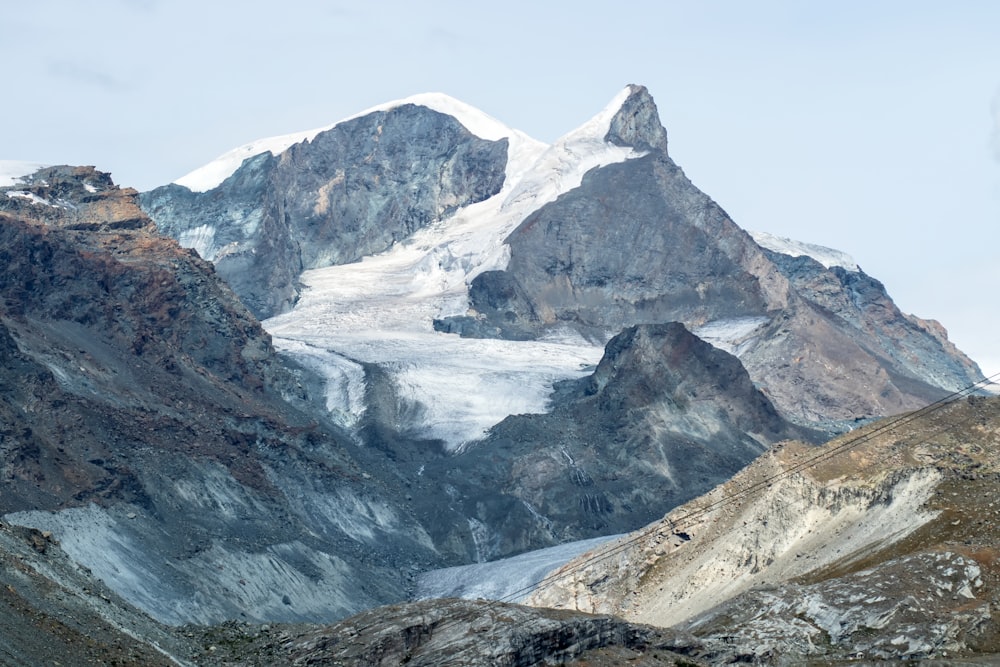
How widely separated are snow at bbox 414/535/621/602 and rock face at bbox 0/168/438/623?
3.23 m

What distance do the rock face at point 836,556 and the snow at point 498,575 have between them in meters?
30.7

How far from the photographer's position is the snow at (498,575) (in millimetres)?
150125

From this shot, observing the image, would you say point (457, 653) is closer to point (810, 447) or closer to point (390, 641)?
point (390, 641)

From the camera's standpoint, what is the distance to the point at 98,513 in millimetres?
142250

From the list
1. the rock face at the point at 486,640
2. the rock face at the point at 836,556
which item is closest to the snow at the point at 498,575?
the rock face at the point at 836,556

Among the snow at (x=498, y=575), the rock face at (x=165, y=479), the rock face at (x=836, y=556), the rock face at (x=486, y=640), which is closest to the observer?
the rock face at (x=486, y=640)

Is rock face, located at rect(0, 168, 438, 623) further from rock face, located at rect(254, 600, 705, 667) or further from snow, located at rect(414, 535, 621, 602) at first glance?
rock face, located at rect(254, 600, 705, 667)

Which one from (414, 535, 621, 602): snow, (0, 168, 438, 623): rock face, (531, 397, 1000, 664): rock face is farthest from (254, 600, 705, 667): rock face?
(414, 535, 621, 602): snow

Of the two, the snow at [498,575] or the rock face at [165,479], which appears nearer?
the rock face at [165,479]

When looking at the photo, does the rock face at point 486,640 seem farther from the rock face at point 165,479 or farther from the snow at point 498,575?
the snow at point 498,575

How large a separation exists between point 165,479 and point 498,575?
87.3 feet

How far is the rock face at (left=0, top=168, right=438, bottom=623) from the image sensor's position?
139 metres

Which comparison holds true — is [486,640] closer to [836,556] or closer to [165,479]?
[836,556]

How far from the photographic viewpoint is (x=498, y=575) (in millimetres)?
160125
